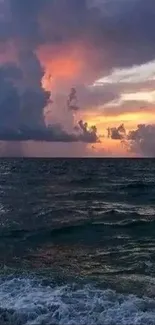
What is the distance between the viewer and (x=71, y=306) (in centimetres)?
1059

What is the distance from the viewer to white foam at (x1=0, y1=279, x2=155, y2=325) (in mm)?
9633

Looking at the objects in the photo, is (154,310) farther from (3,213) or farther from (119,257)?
(3,213)

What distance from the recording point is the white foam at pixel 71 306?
9.63 metres

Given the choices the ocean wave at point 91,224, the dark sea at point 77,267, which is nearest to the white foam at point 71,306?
the dark sea at point 77,267

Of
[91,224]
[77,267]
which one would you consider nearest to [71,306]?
[77,267]

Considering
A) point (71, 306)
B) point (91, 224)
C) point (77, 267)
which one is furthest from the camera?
point (91, 224)

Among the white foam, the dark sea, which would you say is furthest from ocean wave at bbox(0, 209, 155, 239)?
the white foam

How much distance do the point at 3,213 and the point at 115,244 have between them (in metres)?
13.0

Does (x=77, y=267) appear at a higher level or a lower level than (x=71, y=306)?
lower

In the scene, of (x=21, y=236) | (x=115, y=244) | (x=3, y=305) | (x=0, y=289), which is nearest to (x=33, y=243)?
(x=21, y=236)

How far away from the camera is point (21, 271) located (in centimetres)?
1439

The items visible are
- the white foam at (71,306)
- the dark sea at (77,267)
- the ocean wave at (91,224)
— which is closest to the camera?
the white foam at (71,306)

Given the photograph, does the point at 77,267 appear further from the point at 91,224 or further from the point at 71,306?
the point at 91,224

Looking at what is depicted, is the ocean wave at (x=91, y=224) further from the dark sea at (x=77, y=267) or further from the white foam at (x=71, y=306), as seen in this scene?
the white foam at (x=71, y=306)
